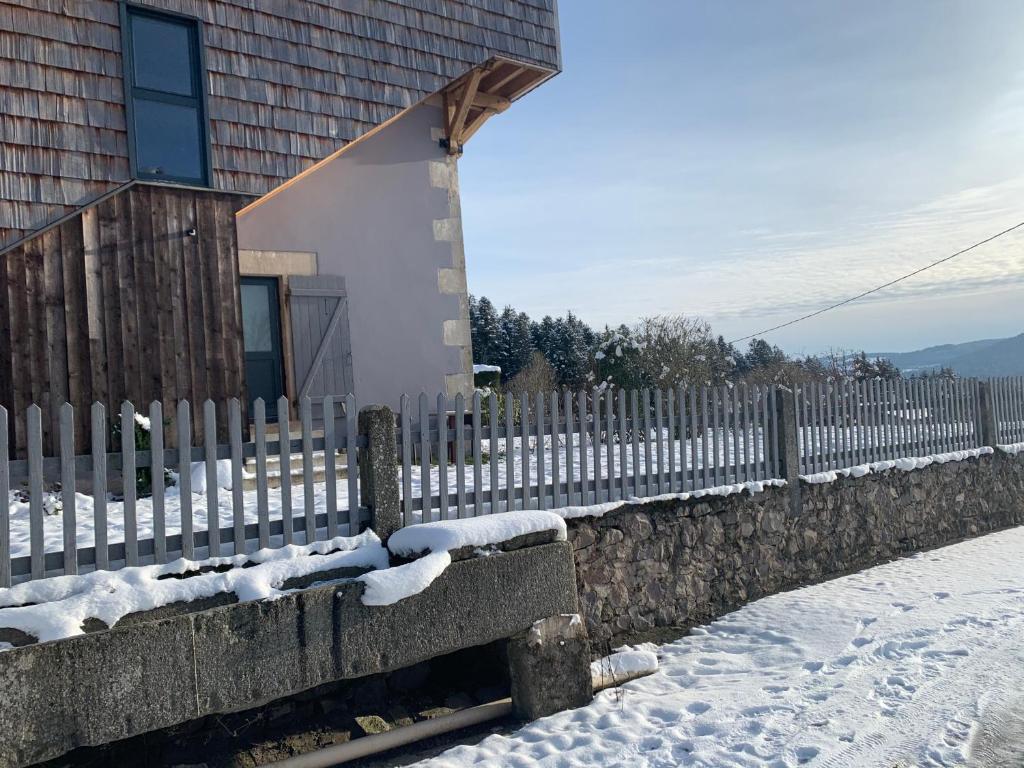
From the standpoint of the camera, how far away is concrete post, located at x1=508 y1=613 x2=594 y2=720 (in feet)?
15.5

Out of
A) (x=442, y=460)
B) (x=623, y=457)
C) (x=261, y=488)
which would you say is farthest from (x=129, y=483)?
(x=623, y=457)

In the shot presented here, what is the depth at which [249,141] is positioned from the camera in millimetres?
8695

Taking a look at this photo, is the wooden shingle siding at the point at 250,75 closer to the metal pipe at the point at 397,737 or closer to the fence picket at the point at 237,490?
the fence picket at the point at 237,490

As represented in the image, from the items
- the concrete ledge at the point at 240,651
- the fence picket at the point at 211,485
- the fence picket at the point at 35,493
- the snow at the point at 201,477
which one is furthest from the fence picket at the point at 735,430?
the fence picket at the point at 35,493

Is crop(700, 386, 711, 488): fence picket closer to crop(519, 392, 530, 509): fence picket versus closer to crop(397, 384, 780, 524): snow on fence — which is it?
crop(397, 384, 780, 524): snow on fence

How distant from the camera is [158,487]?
398 centimetres

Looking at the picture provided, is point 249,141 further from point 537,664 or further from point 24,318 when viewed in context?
point 537,664

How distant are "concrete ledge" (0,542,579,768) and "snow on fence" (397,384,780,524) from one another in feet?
2.34

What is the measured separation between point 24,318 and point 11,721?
203 inches

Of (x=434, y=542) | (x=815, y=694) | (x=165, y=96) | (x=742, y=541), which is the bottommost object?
(x=815, y=694)

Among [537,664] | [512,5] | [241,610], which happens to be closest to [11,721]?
[241,610]

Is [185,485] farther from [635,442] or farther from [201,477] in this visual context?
[635,442]

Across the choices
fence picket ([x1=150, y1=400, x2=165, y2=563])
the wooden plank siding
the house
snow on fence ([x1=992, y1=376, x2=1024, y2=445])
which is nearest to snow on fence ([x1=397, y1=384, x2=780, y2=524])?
fence picket ([x1=150, y1=400, x2=165, y2=563])

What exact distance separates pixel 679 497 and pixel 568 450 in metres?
1.31
